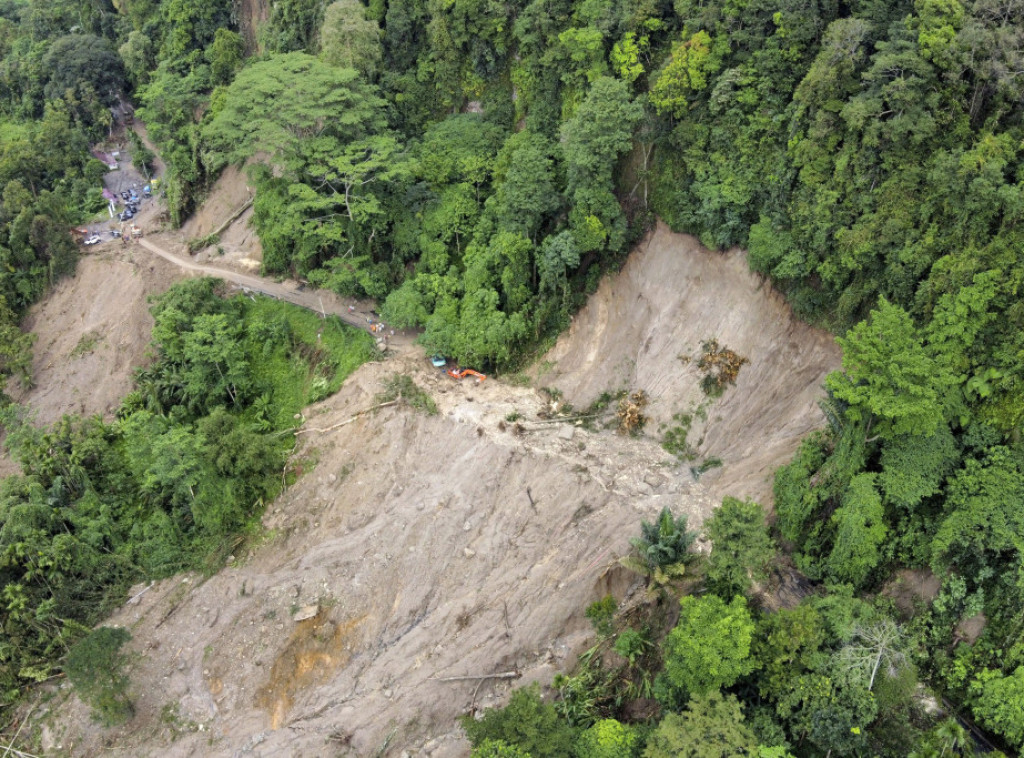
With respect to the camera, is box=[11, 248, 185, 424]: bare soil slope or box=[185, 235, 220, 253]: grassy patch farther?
box=[185, 235, 220, 253]: grassy patch

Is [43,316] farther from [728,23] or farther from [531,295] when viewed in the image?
[728,23]

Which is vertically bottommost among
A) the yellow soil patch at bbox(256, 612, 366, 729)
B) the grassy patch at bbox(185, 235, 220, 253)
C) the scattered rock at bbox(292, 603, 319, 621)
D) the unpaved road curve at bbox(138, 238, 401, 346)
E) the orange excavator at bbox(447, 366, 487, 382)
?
the yellow soil patch at bbox(256, 612, 366, 729)

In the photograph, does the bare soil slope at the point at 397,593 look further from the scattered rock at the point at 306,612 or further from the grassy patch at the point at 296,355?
the grassy patch at the point at 296,355

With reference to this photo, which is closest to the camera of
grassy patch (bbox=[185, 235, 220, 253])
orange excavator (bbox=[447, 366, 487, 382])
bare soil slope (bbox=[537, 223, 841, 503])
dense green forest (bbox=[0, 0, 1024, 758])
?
dense green forest (bbox=[0, 0, 1024, 758])

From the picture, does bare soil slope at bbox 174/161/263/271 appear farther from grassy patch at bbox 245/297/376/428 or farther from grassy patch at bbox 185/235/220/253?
grassy patch at bbox 245/297/376/428

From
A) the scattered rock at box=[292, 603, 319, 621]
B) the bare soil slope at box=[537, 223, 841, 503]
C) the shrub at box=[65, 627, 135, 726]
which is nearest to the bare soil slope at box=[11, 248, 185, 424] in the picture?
the shrub at box=[65, 627, 135, 726]

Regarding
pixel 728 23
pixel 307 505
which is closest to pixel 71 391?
pixel 307 505

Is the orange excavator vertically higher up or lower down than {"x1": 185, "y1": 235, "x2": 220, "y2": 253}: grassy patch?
lower down
